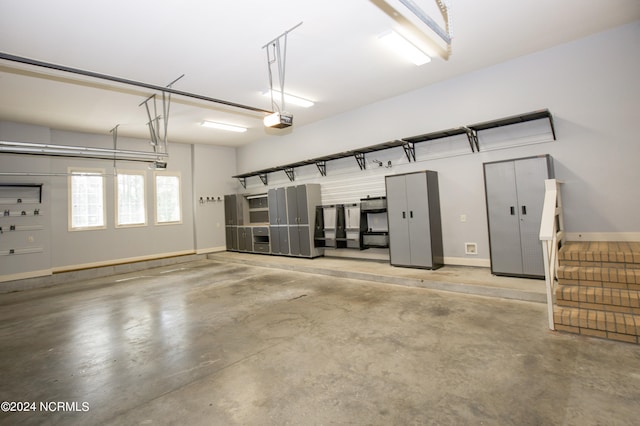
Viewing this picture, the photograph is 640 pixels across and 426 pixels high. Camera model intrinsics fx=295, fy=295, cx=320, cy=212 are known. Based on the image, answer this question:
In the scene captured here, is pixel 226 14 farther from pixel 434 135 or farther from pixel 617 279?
pixel 617 279

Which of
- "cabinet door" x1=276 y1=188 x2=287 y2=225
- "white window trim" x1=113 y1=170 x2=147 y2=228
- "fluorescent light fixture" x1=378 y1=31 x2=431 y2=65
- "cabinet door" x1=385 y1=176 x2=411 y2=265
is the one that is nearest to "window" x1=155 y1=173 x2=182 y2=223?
"white window trim" x1=113 y1=170 x2=147 y2=228

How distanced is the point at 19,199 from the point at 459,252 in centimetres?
950

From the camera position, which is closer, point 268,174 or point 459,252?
point 459,252

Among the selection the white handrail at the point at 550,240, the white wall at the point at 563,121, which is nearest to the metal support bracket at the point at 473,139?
the white wall at the point at 563,121

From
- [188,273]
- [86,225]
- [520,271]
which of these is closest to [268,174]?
[188,273]

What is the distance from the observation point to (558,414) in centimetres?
183

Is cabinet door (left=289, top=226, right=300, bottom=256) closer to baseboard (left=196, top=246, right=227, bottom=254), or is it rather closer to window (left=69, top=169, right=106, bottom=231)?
baseboard (left=196, top=246, right=227, bottom=254)

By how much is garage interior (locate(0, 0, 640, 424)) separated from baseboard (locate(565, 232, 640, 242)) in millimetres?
30

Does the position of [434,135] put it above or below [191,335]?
above

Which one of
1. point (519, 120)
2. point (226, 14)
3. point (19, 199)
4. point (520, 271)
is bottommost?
point (520, 271)

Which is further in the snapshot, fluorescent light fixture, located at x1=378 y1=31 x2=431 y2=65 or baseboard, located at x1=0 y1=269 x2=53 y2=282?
baseboard, located at x1=0 y1=269 x2=53 y2=282

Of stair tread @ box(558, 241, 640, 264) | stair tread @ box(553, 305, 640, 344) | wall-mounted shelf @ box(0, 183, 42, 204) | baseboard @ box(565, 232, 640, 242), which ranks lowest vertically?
stair tread @ box(553, 305, 640, 344)

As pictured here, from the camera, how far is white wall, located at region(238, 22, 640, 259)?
4121 mm

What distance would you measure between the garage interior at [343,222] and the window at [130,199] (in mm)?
56
